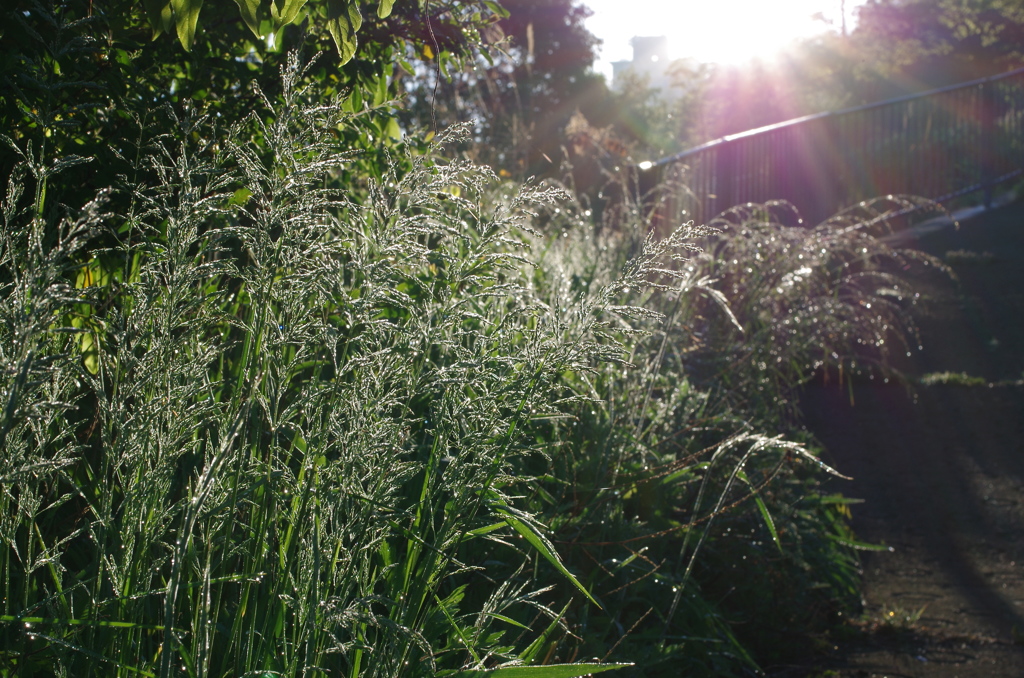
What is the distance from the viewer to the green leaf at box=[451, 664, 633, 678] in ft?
4.17

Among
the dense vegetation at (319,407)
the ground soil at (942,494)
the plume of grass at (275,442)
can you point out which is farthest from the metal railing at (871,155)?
the plume of grass at (275,442)

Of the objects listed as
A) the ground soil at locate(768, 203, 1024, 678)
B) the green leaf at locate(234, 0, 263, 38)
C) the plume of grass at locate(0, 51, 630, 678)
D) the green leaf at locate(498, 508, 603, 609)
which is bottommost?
the ground soil at locate(768, 203, 1024, 678)

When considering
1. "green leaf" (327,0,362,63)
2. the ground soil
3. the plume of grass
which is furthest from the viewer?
the ground soil

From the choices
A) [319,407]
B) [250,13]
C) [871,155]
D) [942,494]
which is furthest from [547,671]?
[871,155]

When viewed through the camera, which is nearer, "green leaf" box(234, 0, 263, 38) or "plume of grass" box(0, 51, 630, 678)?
"plume of grass" box(0, 51, 630, 678)

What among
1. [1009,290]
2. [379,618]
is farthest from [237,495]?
[1009,290]

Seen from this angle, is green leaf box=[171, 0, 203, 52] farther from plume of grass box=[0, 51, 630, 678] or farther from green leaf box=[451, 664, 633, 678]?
green leaf box=[451, 664, 633, 678]

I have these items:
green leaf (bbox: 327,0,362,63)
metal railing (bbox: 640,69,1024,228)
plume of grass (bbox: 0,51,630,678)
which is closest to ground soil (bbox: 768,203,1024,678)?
plume of grass (bbox: 0,51,630,678)

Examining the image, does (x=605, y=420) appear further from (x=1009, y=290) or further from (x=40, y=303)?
(x=1009, y=290)

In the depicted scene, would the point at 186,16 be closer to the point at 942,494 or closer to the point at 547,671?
the point at 547,671

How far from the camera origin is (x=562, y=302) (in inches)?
65.0

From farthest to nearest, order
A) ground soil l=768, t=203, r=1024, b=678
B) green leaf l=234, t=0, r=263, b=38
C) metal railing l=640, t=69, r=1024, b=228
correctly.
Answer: metal railing l=640, t=69, r=1024, b=228 → ground soil l=768, t=203, r=1024, b=678 → green leaf l=234, t=0, r=263, b=38

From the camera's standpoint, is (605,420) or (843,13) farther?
(843,13)

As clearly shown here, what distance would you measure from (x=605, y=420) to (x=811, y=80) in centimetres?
2688
